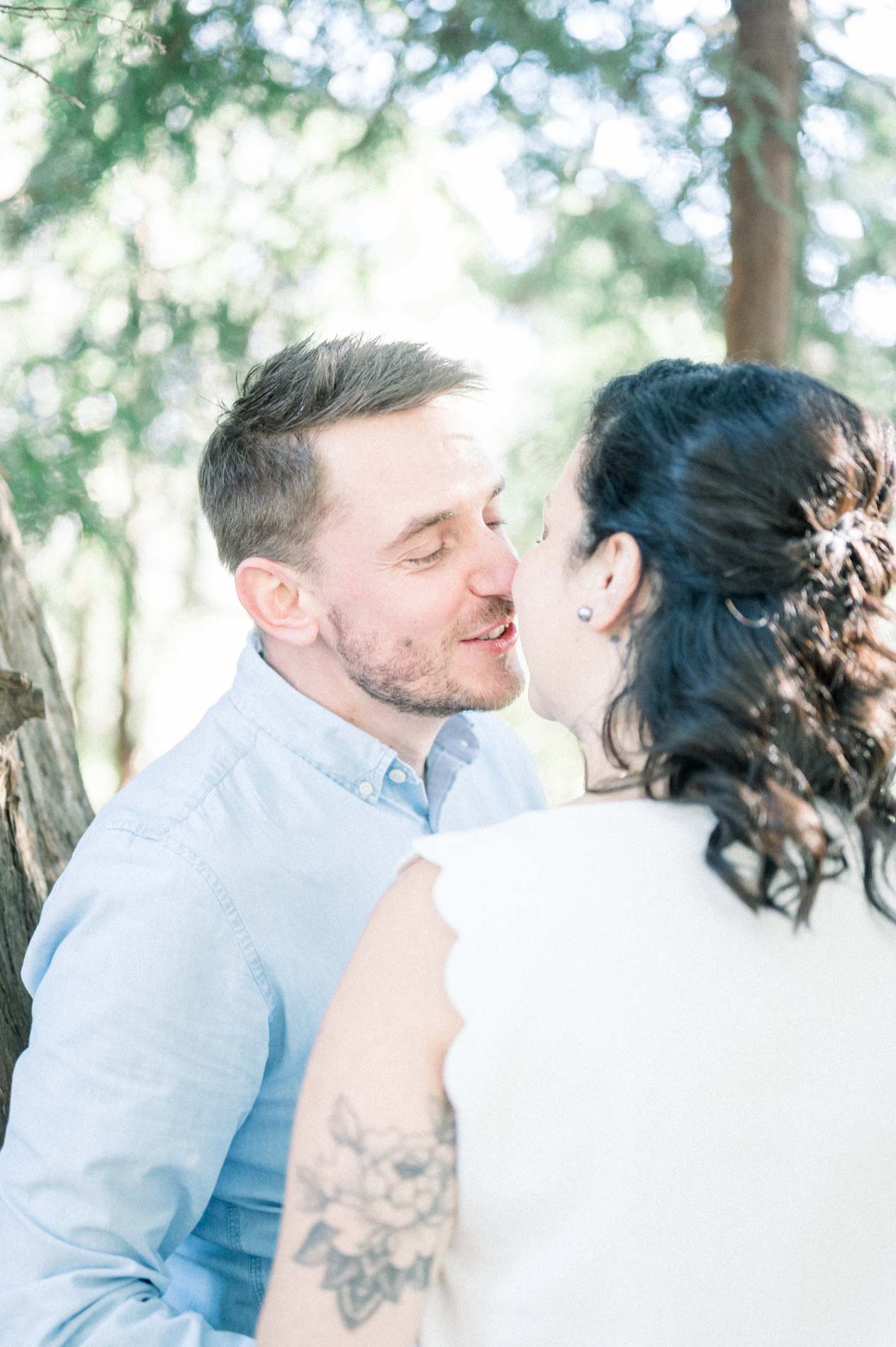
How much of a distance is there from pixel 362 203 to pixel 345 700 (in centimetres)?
419

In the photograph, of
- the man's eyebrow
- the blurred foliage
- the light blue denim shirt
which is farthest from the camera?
the blurred foliage

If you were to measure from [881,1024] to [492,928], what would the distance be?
385mm

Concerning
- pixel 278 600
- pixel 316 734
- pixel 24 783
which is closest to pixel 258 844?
pixel 316 734

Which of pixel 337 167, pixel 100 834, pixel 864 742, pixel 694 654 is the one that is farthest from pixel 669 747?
pixel 337 167

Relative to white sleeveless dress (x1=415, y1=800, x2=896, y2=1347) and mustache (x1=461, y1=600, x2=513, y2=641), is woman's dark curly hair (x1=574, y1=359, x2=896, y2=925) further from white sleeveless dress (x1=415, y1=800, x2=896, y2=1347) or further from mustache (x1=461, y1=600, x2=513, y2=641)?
mustache (x1=461, y1=600, x2=513, y2=641)

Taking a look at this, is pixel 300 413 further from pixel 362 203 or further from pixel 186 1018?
pixel 362 203

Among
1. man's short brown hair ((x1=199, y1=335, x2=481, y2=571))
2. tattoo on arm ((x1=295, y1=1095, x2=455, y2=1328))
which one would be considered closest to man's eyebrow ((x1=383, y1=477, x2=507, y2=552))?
man's short brown hair ((x1=199, y1=335, x2=481, y2=571))

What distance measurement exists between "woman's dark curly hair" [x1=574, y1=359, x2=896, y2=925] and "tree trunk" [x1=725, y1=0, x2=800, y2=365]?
3.30 meters

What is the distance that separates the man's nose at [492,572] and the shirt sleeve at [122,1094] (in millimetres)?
759

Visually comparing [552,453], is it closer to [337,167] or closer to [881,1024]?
[337,167]

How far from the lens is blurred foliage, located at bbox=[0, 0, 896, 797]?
4.38 metres

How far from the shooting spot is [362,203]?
5.65m

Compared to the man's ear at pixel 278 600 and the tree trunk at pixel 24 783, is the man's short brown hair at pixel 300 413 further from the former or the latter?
the tree trunk at pixel 24 783

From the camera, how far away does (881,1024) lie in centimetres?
114
